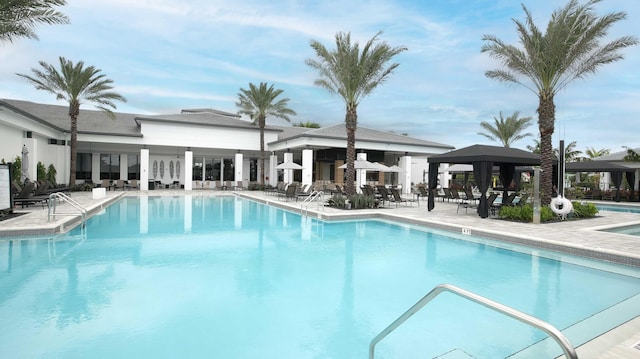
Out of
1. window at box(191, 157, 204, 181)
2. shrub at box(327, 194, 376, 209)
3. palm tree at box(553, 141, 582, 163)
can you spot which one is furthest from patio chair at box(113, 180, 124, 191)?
palm tree at box(553, 141, 582, 163)

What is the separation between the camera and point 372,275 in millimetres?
6730

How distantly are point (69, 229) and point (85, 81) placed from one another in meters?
16.5

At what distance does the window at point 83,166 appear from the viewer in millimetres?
29906

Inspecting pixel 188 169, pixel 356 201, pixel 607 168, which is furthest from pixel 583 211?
pixel 188 169

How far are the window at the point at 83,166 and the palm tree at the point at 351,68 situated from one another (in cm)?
2273

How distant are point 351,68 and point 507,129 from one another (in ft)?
72.1

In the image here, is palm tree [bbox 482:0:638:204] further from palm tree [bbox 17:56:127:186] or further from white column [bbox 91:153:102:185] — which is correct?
white column [bbox 91:153:102:185]

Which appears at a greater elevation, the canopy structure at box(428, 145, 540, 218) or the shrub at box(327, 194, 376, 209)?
the canopy structure at box(428, 145, 540, 218)

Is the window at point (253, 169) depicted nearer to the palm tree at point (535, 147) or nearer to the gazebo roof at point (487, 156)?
the gazebo roof at point (487, 156)

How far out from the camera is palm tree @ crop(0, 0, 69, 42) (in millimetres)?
10250

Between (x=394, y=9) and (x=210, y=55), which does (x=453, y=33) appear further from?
(x=210, y=55)

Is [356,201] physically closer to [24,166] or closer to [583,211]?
[583,211]

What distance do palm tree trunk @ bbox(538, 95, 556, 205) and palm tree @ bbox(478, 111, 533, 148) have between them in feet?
65.3

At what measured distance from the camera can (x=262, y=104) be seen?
2933cm
